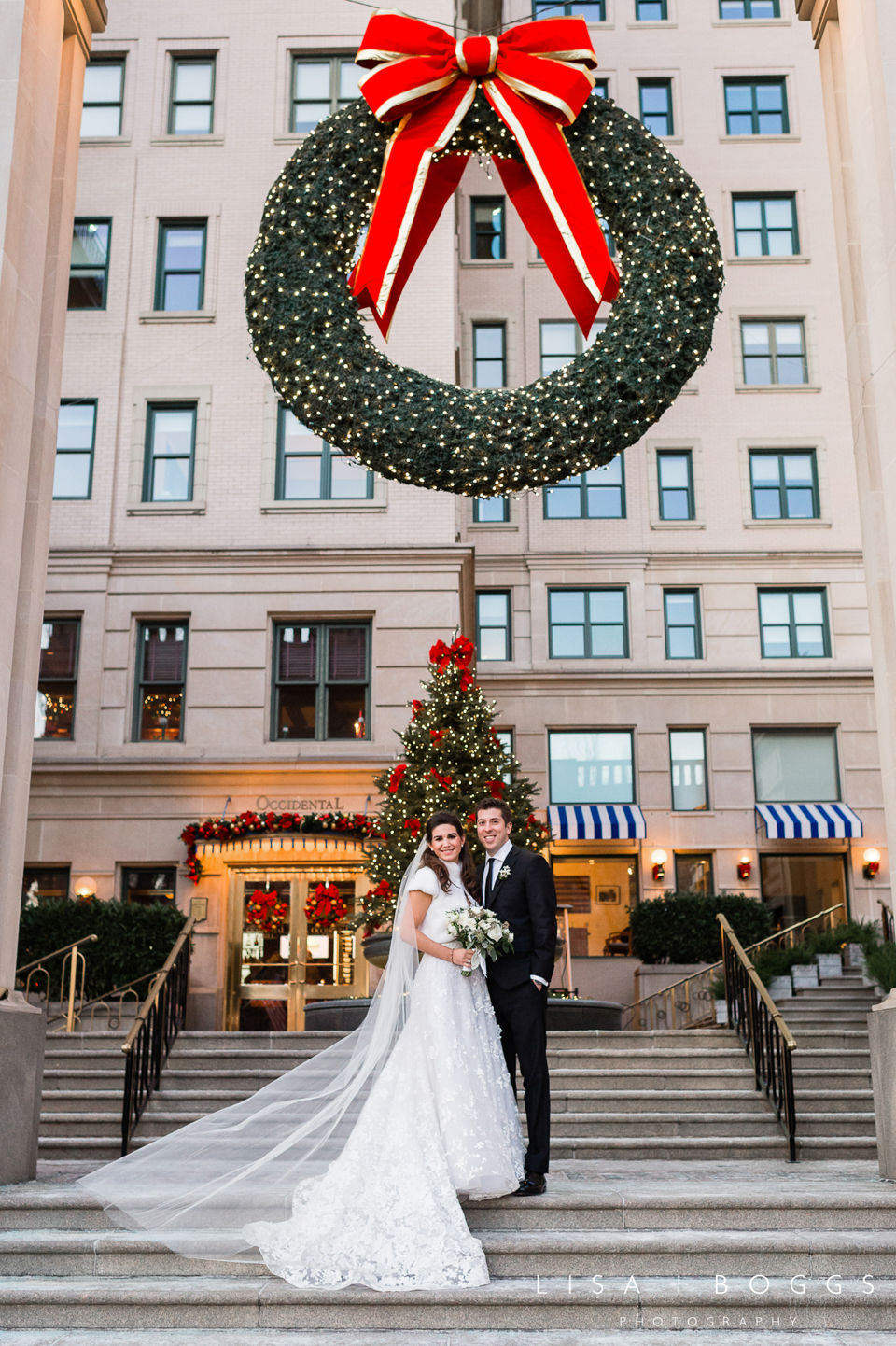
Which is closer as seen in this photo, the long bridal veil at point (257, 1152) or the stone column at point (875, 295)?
the long bridal veil at point (257, 1152)

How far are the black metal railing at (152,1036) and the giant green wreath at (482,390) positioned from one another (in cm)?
488

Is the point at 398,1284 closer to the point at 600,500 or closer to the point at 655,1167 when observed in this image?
the point at 655,1167

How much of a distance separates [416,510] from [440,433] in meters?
12.9

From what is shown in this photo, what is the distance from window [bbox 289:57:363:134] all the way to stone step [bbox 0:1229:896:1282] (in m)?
21.2

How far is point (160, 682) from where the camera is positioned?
20844mm

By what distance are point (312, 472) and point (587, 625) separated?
22.9 feet

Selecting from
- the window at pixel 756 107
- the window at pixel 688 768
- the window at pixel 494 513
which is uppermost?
the window at pixel 756 107

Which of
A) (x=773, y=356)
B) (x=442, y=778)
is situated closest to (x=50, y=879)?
(x=442, y=778)

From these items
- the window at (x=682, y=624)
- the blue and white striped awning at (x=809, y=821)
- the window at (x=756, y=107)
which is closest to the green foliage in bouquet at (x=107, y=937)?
the blue and white striped awning at (x=809, y=821)

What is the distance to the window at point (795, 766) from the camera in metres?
24.5

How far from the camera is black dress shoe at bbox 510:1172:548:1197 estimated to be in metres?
6.83

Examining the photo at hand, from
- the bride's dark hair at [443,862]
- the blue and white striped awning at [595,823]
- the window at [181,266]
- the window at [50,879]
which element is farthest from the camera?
the blue and white striped awning at [595,823]

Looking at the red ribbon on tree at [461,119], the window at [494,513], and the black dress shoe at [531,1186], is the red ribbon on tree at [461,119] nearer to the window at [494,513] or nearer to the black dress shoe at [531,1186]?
the black dress shoe at [531,1186]

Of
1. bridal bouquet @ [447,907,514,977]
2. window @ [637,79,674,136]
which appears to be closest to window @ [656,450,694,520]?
window @ [637,79,674,136]
